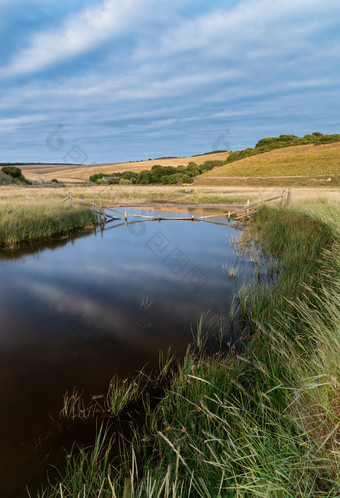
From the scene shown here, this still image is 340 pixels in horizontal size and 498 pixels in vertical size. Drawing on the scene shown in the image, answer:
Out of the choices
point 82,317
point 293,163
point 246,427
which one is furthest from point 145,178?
point 246,427

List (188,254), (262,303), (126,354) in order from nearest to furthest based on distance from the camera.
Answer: (126,354) < (262,303) < (188,254)

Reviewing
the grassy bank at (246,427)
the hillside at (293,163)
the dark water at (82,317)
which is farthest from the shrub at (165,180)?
the grassy bank at (246,427)

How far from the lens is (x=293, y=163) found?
189ft

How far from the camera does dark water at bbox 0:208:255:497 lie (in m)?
3.49

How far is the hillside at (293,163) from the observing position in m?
51.7

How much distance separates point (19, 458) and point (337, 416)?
2987 mm

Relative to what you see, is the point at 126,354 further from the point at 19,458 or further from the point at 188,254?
the point at 188,254

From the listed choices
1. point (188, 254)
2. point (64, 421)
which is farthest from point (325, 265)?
point (188, 254)

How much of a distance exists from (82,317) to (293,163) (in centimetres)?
6141

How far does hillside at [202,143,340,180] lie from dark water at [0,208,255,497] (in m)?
47.1

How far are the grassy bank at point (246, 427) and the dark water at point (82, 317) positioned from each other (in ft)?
1.70

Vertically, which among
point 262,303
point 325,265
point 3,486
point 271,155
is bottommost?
point 3,486

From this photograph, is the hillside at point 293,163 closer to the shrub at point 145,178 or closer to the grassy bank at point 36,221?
the shrub at point 145,178

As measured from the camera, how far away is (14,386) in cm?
395
